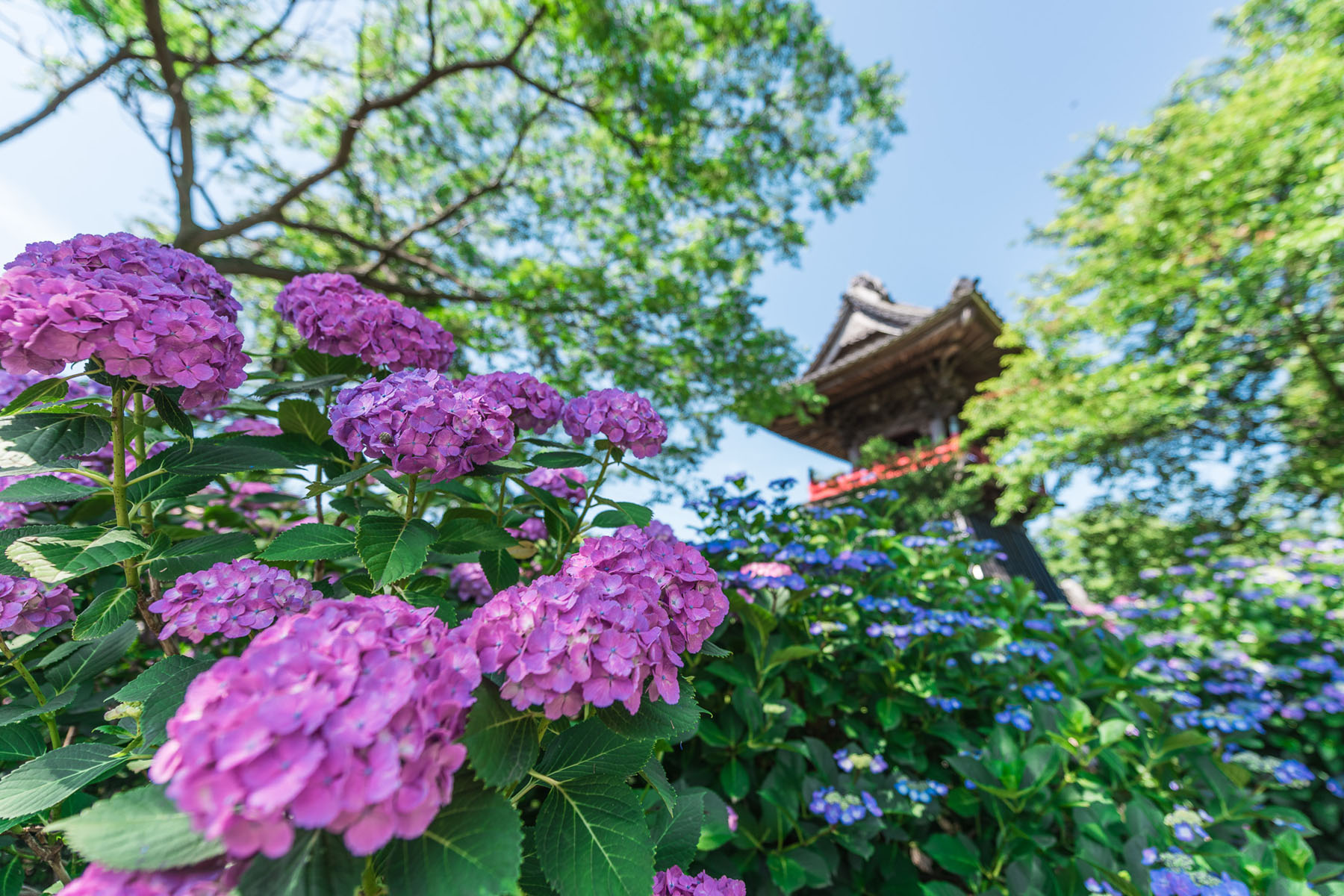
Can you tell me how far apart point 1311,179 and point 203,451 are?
289 inches

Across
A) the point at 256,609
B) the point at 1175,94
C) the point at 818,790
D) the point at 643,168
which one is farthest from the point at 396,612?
the point at 1175,94

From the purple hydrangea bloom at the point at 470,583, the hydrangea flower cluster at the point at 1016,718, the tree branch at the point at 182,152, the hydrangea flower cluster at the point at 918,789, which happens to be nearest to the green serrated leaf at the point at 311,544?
the purple hydrangea bloom at the point at 470,583

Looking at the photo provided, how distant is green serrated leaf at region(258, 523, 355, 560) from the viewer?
0.77 meters

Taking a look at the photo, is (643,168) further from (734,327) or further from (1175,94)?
(1175,94)

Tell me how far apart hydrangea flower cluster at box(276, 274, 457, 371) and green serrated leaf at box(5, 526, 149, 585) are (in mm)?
520

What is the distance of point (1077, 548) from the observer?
44.1 feet

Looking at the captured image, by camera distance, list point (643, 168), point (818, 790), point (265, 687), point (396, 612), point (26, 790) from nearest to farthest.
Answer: point (265, 687), point (396, 612), point (26, 790), point (818, 790), point (643, 168)

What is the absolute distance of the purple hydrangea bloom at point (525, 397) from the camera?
1.07 m

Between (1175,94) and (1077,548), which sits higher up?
(1175,94)

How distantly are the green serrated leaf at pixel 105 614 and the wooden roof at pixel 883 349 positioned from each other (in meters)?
6.44

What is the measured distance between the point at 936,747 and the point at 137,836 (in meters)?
2.23

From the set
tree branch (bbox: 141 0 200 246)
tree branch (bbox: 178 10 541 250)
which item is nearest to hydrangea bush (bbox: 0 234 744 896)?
tree branch (bbox: 141 0 200 246)

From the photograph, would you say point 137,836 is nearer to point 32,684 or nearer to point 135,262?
point 32,684

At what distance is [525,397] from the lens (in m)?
1.14
